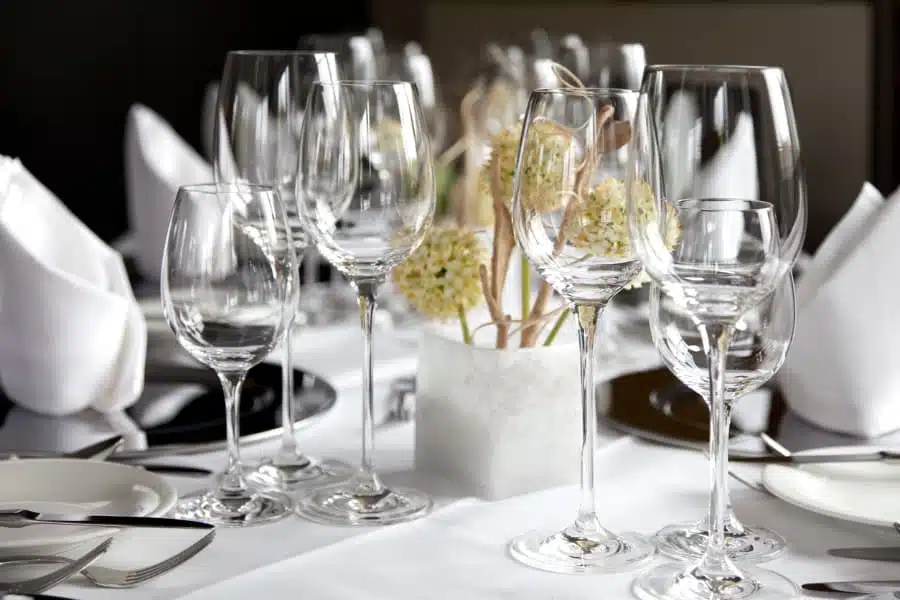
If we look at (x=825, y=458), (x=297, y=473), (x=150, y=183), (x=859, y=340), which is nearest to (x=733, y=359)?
(x=825, y=458)

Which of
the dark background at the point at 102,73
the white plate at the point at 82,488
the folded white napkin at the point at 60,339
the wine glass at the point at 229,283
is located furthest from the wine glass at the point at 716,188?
the dark background at the point at 102,73

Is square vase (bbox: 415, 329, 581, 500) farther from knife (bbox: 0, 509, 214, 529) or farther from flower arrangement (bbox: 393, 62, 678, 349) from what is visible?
knife (bbox: 0, 509, 214, 529)

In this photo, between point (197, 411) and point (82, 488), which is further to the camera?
point (197, 411)

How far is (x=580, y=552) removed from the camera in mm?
926

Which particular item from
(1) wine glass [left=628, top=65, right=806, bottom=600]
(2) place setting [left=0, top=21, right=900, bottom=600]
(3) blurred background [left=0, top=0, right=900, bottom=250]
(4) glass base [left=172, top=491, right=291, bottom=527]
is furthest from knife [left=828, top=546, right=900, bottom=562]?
(3) blurred background [left=0, top=0, right=900, bottom=250]

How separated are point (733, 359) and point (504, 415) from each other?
210 mm

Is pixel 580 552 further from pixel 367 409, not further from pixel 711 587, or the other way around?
pixel 367 409

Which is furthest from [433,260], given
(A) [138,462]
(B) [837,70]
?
(B) [837,70]

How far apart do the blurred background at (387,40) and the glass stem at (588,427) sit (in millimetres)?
2584

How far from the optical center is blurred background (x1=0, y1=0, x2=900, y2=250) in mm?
3664

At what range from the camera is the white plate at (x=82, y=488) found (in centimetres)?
97

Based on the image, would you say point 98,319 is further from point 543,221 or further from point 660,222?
point 660,222

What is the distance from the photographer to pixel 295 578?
0.88 meters

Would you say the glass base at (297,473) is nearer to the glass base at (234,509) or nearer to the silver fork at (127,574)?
the glass base at (234,509)
